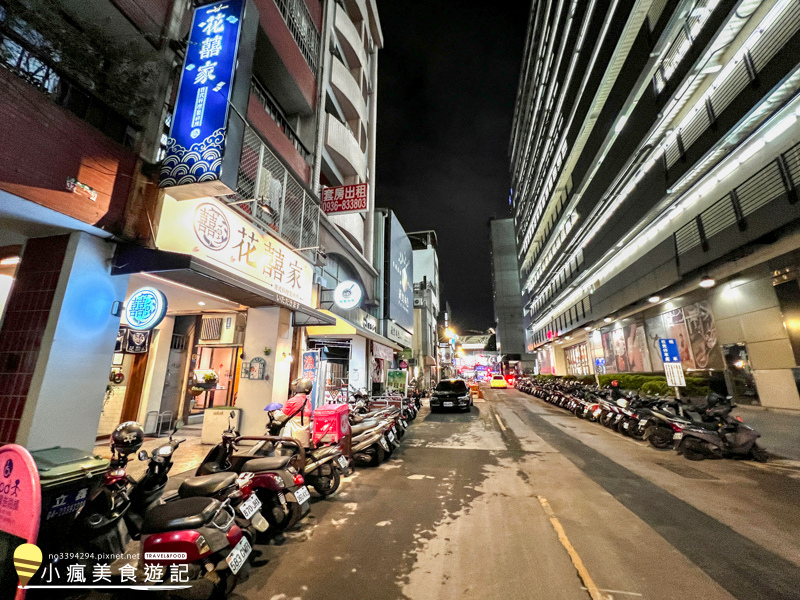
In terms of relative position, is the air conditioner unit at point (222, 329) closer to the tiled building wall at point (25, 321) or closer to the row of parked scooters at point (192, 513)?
the tiled building wall at point (25, 321)

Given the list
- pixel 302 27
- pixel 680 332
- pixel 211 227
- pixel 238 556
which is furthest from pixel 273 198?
pixel 680 332

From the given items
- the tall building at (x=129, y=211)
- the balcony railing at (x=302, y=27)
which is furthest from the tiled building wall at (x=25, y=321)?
the balcony railing at (x=302, y=27)

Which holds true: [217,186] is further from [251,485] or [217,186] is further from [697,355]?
[697,355]

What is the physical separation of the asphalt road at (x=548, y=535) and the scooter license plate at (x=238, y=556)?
330 mm

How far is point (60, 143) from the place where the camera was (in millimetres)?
4543

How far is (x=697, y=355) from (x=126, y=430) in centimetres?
1888

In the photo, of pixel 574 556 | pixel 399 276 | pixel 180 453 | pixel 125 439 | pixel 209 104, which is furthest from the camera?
pixel 399 276

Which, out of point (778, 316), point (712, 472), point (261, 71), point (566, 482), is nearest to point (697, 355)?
point (778, 316)

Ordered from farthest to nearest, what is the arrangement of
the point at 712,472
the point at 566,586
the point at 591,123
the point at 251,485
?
1. the point at 591,123
2. the point at 712,472
3. the point at 251,485
4. the point at 566,586

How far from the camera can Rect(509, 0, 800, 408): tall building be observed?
9266 mm

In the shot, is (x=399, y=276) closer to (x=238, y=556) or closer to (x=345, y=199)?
(x=345, y=199)

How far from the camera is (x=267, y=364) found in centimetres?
810

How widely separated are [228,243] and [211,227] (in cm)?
50

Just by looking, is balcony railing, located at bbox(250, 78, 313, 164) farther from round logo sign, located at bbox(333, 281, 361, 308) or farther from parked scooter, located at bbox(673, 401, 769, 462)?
parked scooter, located at bbox(673, 401, 769, 462)
